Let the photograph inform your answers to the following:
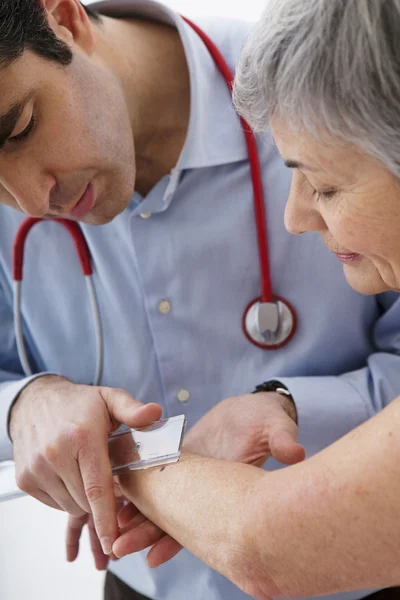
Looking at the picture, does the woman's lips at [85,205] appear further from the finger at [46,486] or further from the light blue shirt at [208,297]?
the finger at [46,486]

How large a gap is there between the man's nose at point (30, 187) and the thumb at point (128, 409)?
0.28m

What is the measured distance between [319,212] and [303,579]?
39 centimetres

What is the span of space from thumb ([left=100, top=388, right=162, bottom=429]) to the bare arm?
4.8 inches

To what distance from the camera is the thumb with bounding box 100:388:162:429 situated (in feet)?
3.45

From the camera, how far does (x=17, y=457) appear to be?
117 centimetres

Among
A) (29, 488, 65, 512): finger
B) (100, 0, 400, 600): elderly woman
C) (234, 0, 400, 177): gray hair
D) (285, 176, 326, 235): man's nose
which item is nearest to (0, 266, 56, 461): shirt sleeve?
(29, 488, 65, 512): finger

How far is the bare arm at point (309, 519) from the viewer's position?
742 millimetres

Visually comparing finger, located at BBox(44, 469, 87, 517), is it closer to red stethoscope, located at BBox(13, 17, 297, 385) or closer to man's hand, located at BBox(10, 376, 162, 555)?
man's hand, located at BBox(10, 376, 162, 555)

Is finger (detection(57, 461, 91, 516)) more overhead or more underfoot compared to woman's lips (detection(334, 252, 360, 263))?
more underfoot

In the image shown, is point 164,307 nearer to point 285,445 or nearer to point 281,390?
point 281,390

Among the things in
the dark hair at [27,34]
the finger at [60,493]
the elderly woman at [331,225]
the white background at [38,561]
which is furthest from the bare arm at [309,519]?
the white background at [38,561]

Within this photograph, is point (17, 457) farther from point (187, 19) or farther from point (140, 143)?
point (187, 19)

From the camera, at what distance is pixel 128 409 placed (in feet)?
3.56

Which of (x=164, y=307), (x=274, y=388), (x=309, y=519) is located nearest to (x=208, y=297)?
(x=164, y=307)
